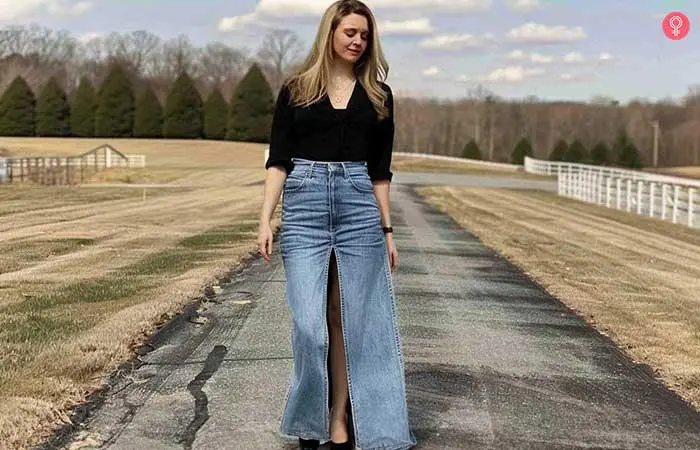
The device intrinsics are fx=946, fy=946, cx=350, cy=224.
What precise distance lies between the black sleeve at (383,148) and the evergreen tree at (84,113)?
269ft

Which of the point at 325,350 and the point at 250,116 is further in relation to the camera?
the point at 250,116

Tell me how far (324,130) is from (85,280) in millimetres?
6217

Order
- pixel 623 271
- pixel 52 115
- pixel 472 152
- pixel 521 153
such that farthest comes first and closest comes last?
pixel 472 152 < pixel 521 153 < pixel 52 115 < pixel 623 271

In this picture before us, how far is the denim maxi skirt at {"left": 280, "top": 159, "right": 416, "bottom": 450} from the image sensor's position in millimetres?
4180

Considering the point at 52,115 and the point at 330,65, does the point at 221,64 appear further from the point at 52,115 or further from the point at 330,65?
the point at 330,65

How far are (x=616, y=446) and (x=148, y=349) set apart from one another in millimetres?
3272

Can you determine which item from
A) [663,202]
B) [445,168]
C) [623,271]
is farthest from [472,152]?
[623,271]

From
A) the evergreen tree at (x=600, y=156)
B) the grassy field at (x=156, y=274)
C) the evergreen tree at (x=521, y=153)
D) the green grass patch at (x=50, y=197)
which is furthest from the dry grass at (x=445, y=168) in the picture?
the grassy field at (x=156, y=274)

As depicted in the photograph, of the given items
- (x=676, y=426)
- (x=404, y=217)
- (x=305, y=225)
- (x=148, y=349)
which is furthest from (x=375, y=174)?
(x=404, y=217)

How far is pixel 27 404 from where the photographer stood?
15.7 feet

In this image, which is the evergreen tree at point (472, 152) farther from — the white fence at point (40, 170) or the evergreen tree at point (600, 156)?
the white fence at point (40, 170)

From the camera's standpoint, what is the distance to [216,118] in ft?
273

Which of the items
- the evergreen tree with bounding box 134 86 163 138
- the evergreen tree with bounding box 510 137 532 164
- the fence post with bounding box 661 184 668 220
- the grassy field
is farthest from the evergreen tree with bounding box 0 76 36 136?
the fence post with bounding box 661 184 668 220

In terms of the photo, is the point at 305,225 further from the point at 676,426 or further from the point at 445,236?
the point at 445,236
